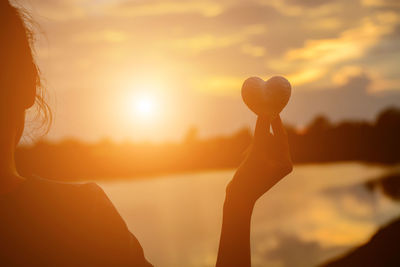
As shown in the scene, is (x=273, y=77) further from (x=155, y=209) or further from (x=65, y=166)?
(x=65, y=166)

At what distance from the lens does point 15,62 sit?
151cm

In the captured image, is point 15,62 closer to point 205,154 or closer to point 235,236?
point 235,236

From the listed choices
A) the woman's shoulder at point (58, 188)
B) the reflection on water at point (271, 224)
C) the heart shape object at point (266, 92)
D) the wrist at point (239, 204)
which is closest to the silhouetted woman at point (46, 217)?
the woman's shoulder at point (58, 188)

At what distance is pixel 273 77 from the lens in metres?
1.98

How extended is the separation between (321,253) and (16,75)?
19441 mm

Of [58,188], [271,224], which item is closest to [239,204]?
[58,188]

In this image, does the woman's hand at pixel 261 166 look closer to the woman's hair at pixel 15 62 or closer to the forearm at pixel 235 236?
the forearm at pixel 235 236

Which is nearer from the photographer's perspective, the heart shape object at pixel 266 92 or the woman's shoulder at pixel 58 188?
the woman's shoulder at pixel 58 188

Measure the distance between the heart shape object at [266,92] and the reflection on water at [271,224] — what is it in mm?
16488

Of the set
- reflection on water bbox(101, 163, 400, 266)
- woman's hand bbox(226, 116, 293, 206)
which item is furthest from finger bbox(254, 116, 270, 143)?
reflection on water bbox(101, 163, 400, 266)

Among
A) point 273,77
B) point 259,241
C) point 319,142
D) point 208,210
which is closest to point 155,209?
point 208,210

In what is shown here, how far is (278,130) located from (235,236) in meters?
0.40

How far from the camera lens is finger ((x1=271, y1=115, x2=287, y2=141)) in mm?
1374

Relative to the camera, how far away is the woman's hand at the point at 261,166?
1336 millimetres
